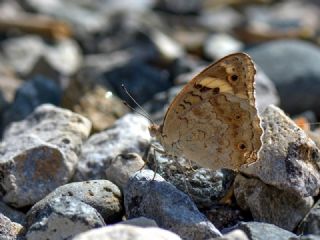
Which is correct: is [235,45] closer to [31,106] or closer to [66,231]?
[31,106]

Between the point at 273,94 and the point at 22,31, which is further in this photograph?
the point at 22,31

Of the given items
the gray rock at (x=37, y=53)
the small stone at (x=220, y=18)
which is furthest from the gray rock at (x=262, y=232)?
the small stone at (x=220, y=18)

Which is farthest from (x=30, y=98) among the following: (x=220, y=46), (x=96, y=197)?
(x=220, y=46)

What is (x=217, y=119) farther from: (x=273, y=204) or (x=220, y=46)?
(x=220, y=46)

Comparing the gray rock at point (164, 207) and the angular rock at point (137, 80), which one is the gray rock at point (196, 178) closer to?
the gray rock at point (164, 207)

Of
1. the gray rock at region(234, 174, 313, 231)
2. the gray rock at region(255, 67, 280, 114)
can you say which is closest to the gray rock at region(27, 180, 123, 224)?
the gray rock at region(234, 174, 313, 231)

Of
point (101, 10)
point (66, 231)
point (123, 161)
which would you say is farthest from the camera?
point (101, 10)

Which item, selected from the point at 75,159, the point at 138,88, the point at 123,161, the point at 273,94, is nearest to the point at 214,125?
the point at 123,161
